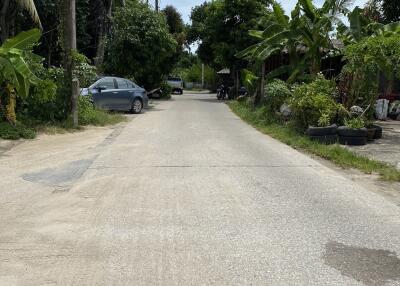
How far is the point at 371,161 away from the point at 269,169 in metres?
2.37

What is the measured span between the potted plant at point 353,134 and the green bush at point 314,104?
59cm

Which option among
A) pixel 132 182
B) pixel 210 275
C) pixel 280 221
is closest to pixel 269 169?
pixel 132 182

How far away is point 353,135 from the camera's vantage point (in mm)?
12469

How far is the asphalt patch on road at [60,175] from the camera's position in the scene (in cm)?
813

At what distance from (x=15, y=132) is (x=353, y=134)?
855 centimetres

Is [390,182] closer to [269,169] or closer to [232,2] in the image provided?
[269,169]

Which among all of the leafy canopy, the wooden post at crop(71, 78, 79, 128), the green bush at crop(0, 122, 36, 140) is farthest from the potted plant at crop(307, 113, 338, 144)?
the leafy canopy

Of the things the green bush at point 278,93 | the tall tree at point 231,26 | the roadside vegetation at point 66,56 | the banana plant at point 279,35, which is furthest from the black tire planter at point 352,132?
the tall tree at point 231,26

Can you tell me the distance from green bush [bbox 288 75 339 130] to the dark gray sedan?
8411 millimetres

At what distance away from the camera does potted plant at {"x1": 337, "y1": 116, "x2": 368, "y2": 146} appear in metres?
12.5

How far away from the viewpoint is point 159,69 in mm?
31047

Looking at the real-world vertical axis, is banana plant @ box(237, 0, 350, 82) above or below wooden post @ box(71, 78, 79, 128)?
above

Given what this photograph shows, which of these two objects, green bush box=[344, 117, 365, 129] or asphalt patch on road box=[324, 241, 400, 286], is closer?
asphalt patch on road box=[324, 241, 400, 286]

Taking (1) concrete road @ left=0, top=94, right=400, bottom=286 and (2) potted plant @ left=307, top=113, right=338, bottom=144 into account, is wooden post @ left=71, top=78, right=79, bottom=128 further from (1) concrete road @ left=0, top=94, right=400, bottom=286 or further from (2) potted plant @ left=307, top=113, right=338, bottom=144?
(2) potted plant @ left=307, top=113, right=338, bottom=144
